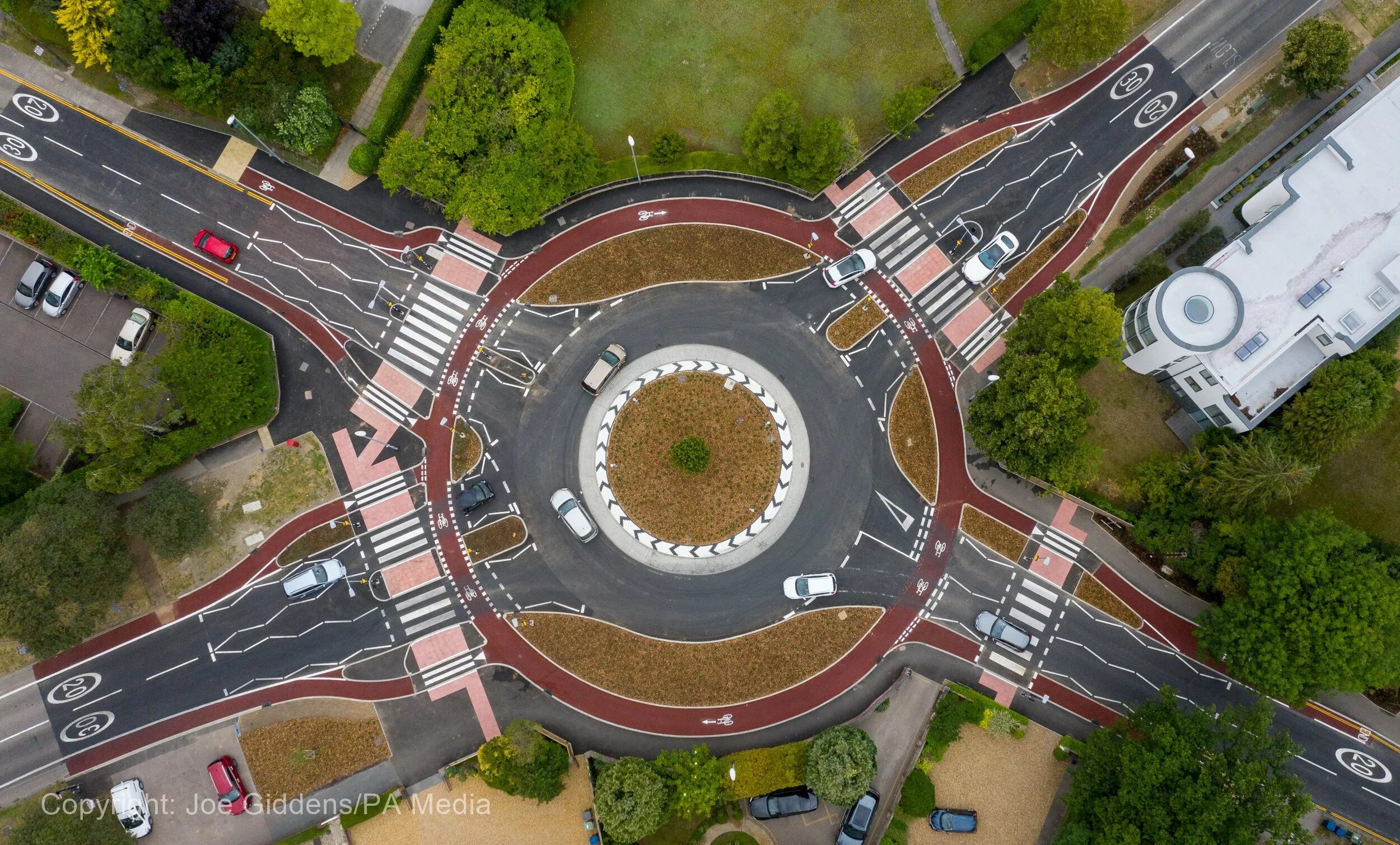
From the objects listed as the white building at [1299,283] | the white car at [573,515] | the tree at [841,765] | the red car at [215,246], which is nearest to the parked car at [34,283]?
the red car at [215,246]

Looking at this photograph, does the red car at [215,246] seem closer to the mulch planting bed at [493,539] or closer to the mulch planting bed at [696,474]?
the mulch planting bed at [493,539]

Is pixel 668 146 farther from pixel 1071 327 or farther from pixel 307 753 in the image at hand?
pixel 307 753

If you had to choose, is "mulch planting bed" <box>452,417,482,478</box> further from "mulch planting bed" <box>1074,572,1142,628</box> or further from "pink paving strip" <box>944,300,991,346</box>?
"mulch planting bed" <box>1074,572,1142,628</box>

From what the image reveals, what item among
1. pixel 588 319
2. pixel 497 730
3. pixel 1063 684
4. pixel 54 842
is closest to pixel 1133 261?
pixel 1063 684

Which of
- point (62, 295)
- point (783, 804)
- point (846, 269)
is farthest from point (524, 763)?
point (62, 295)

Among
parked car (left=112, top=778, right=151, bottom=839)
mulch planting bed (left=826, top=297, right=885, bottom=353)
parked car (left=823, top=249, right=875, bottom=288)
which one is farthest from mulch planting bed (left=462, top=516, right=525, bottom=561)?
parked car (left=823, top=249, right=875, bottom=288)
